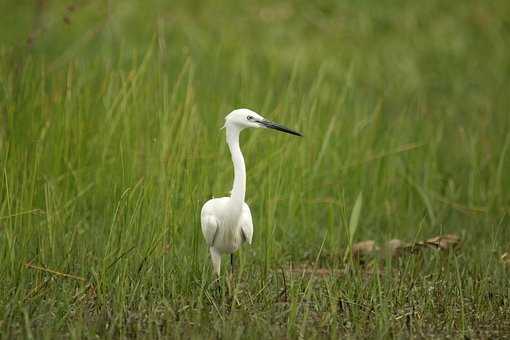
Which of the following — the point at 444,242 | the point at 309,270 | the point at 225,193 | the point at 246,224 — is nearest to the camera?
the point at 246,224

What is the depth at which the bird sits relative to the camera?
4.64 m

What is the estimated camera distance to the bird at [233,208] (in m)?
4.64

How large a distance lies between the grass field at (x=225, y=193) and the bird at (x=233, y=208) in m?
0.12

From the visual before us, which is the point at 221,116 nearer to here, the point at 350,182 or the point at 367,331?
the point at 350,182

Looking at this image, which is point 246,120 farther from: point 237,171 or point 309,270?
point 309,270

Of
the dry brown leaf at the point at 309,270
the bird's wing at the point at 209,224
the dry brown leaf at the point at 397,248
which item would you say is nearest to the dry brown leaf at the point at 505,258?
the dry brown leaf at the point at 397,248

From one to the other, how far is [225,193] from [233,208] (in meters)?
1.24

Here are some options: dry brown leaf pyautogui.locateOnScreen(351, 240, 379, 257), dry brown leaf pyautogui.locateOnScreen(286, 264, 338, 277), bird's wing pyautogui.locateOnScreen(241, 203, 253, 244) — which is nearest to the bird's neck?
bird's wing pyautogui.locateOnScreen(241, 203, 253, 244)

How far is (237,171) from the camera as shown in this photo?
4613mm

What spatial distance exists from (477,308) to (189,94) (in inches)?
89.2

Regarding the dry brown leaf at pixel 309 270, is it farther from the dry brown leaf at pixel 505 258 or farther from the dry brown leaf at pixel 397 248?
the dry brown leaf at pixel 505 258

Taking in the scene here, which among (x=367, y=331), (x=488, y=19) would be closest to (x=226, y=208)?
(x=367, y=331)

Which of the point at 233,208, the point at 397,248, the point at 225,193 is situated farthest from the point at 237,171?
the point at 397,248

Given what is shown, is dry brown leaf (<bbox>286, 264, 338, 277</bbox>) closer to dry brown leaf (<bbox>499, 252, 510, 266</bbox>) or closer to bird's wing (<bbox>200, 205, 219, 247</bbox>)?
bird's wing (<bbox>200, 205, 219, 247</bbox>)
